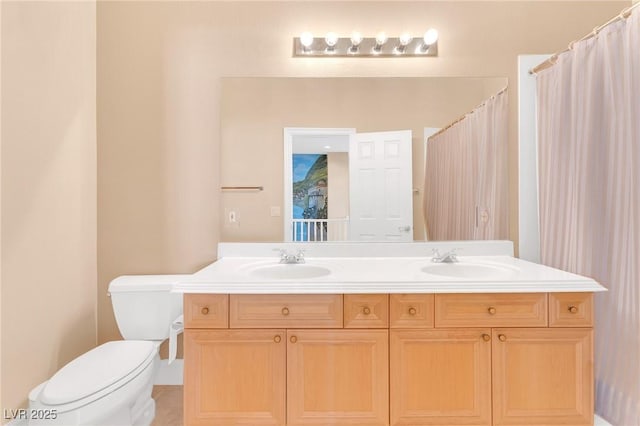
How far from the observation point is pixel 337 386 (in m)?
1.42

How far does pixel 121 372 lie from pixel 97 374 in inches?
3.6

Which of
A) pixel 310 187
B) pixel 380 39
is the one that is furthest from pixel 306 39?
pixel 310 187

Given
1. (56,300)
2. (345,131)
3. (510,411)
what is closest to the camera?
(510,411)

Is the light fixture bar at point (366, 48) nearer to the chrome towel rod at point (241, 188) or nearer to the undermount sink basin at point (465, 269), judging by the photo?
the chrome towel rod at point (241, 188)

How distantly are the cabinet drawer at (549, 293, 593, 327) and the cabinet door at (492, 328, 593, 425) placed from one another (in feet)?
0.10

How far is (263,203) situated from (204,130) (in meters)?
0.58

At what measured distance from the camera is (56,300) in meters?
1.81

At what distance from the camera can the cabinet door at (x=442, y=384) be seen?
141 centimetres

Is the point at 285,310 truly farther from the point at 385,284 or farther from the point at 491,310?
the point at 491,310

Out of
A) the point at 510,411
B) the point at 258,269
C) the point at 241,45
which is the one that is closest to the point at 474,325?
the point at 510,411

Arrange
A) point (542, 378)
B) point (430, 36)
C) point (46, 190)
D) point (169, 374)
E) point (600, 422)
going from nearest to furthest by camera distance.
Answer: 1. point (542, 378)
2. point (600, 422)
3. point (46, 190)
4. point (430, 36)
5. point (169, 374)

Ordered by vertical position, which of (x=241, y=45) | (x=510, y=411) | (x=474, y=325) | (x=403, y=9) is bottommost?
(x=510, y=411)

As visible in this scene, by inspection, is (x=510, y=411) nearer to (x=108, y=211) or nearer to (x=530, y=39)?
(x=530, y=39)

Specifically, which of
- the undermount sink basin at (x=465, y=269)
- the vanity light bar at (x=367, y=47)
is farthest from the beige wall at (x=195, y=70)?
the undermount sink basin at (x=465, y=269)
